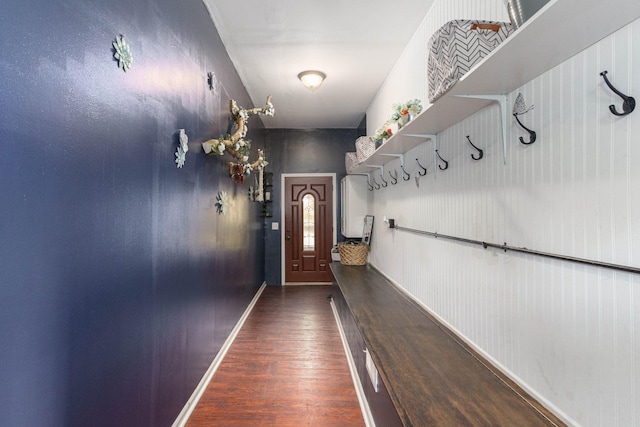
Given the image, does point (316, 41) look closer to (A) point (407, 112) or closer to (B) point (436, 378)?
(A) point (407, 112)

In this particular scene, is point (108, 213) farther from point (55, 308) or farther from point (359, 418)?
point (359, 418)

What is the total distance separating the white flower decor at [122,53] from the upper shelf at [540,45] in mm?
1362

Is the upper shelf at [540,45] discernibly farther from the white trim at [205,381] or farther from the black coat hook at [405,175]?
the white trim at [205,381]

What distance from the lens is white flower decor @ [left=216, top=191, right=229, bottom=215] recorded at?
2811 mm

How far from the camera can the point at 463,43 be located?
1329 millimetres

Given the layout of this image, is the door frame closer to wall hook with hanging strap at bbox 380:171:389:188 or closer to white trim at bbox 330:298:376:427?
wall hook with hanging strap at bbox 380:171:389:188

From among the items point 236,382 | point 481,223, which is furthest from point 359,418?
point 481,223

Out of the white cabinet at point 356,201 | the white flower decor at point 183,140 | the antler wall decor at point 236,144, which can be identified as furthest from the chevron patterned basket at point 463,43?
the white cabinet at point 356,201

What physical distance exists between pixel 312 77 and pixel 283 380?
117 inches

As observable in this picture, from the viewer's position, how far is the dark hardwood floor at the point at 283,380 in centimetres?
215

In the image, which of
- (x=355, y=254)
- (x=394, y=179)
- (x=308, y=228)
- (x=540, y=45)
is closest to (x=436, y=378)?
(x=540, y=45)

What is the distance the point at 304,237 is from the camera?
611 centimetres

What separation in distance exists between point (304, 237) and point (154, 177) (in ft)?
14.9

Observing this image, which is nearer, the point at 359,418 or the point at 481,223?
the point at 481,223
